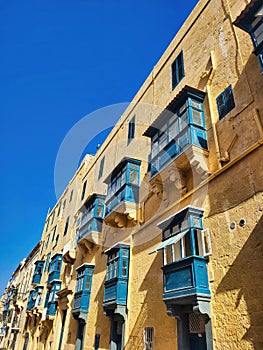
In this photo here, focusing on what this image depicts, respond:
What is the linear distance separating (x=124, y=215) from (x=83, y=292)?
17.0 feet

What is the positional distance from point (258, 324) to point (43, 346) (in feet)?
64.0

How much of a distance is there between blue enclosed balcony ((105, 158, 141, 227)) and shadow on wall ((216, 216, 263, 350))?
5949 millimetres

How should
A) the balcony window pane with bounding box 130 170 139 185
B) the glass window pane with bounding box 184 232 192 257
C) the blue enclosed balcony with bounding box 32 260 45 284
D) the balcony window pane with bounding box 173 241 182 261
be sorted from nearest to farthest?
the glass window pane with bounding box 184 232 192 257, the balcony window pane with bounding box 173 241 182 261, the balcony window pane with bounding box 130 170 139 185, the blue enclosed balcony with bounding box 32 260 45 284

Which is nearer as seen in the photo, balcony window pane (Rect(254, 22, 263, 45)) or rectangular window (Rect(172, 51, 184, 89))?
balcony window pane (Rect(254, 22, 263, 45))

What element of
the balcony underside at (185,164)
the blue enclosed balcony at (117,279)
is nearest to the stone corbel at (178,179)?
the balcony underside at (185,164)

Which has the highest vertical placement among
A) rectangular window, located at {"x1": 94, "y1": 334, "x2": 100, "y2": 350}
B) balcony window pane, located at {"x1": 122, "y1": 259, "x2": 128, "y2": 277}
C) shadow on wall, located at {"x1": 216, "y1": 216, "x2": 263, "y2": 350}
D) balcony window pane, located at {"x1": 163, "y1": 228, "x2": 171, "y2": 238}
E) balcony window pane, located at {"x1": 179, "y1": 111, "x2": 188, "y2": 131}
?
balcony window pane, located at {"x1": 179, "y1": 111, "x2": 188, "y2": 131}

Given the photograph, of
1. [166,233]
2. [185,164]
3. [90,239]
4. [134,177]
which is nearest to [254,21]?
[185,164]

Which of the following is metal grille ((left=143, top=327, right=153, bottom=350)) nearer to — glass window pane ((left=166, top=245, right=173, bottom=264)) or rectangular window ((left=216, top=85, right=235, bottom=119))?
glass window pane ((left=166, top=245, right=173, bottom=264))

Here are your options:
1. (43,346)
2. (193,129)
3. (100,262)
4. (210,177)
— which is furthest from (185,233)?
(43,346)

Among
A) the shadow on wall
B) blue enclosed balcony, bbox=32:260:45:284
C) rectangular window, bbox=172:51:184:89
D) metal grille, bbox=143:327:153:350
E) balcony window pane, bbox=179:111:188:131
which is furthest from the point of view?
blue enclosed balcony, bbox=32:260:45:284

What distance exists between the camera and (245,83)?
8141mm

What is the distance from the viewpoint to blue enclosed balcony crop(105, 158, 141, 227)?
12023 mm

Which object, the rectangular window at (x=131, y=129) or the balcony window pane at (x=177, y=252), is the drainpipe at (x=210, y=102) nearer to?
the balcony window pane at (x=177, y=252)

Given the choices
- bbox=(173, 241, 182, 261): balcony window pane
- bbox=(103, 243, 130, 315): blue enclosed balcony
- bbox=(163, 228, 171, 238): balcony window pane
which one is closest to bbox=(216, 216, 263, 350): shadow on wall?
bbox=(173, 241, 182, 261): balcony window pane
